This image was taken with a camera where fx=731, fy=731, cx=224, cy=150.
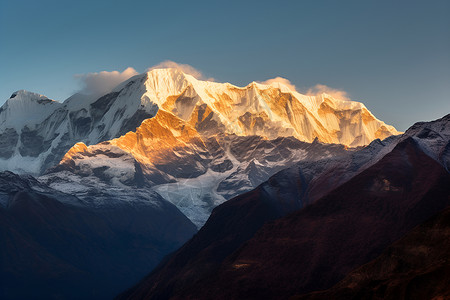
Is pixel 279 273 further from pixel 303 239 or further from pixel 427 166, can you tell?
pixel 427 166

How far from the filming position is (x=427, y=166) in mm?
191625

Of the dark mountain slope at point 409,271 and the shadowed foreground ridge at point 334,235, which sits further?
the shadowed foreground ridge at point 334,235

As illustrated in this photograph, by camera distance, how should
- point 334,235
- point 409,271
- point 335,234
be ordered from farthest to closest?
point 335,234 < point 334,235 < point 409,271

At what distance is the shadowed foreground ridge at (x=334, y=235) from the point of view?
165 metres

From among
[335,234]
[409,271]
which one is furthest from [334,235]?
[409,271]

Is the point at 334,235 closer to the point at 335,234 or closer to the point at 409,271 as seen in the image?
the point at 335,234

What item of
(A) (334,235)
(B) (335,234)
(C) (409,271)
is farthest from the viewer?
(B) (335,234)

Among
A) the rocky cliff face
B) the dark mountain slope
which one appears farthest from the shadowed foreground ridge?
the dark mountain slope

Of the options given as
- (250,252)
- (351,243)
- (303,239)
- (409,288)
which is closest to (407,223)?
(351,243)

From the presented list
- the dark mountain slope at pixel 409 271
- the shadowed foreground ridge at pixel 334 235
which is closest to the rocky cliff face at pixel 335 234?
the shadowed foreground ridge at pixel 334 235

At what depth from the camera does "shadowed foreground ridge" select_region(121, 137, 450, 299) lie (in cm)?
16525

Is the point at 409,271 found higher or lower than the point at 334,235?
lower

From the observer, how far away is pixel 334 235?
177m

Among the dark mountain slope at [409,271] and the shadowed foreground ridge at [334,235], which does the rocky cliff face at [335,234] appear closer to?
the shadowed foreground ridge at [334,235]
